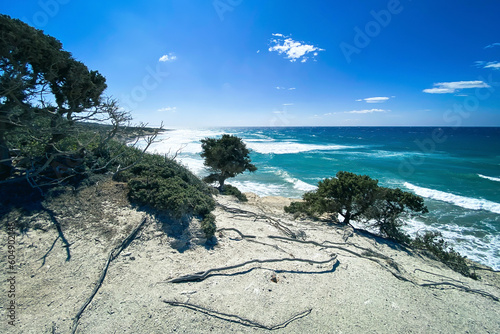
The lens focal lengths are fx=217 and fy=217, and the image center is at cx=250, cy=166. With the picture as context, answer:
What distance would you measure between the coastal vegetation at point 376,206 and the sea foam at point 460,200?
9.08 m

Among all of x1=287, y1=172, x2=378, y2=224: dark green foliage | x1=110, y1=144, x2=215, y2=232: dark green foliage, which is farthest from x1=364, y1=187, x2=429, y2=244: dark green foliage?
x1=110, y1=144, x2=215, y2=232: dark green foliage

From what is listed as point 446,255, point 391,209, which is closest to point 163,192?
point 391,209

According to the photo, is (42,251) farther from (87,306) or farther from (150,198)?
(150,198)

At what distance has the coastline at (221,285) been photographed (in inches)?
157

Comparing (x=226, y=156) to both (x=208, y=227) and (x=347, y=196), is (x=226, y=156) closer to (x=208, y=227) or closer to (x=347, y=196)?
(x=347, y=196)

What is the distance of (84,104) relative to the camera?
8.70m

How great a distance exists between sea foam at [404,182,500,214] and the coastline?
1197 cm

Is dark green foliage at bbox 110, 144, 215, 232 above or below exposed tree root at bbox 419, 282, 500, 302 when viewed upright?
above

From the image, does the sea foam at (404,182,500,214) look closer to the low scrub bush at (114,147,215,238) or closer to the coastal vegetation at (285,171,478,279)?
the coastal vegetation at (285,171,478,279)

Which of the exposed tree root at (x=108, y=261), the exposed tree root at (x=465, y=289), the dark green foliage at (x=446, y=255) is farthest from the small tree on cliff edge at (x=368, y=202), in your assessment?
the exposed tree root at (x=108, y=261)

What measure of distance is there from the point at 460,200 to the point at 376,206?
13.4 m

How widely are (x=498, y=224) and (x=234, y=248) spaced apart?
1700cm

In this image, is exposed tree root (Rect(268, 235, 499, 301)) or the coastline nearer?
the coastline

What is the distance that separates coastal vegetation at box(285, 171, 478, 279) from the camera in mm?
9500
